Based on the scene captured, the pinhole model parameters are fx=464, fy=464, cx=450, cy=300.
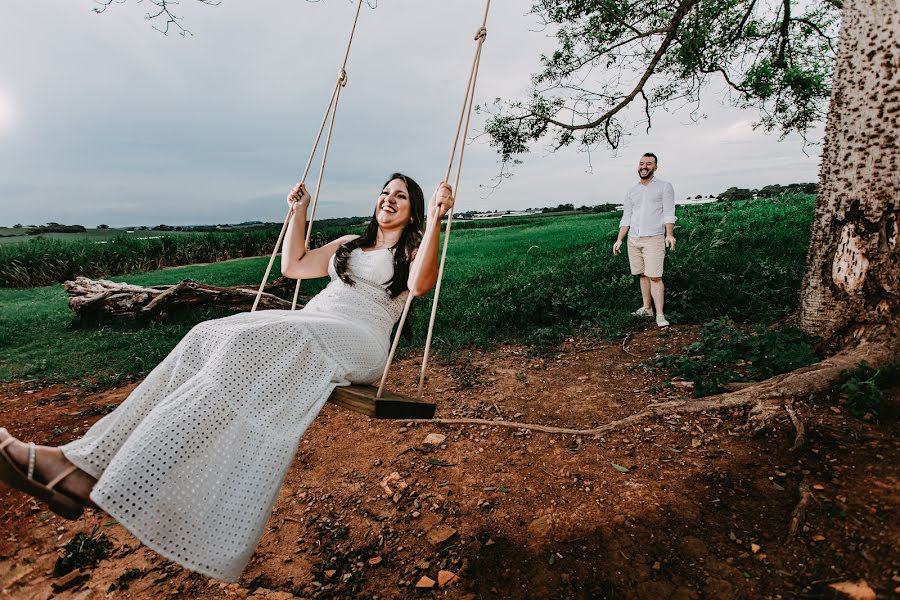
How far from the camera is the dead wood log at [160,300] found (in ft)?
22.3

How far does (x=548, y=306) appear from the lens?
5906 millimetres

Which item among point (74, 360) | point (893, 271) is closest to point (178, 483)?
point (893, 271)

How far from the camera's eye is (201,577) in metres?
2.32

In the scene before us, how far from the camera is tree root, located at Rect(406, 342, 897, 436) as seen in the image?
9.46ft

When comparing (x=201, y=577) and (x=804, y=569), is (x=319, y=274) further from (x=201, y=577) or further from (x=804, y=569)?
(x=804, y=569)

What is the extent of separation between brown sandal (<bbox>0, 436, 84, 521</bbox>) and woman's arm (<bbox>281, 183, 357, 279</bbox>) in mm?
1718

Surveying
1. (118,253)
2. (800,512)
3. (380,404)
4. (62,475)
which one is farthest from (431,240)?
(118,253)

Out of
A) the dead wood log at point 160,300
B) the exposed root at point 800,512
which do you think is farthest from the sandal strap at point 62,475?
the dead wood log at point 160,300

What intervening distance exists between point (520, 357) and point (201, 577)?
3.36 meters

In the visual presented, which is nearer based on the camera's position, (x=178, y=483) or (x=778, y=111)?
(x=178, y=483)

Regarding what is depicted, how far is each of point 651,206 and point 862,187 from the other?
2126 millimetres

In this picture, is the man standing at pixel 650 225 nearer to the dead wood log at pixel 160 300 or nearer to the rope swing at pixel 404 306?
the rope swing at pixel 404 306

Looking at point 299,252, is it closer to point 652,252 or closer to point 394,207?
point 394,207

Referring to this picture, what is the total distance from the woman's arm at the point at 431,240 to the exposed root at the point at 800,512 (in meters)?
2.07
